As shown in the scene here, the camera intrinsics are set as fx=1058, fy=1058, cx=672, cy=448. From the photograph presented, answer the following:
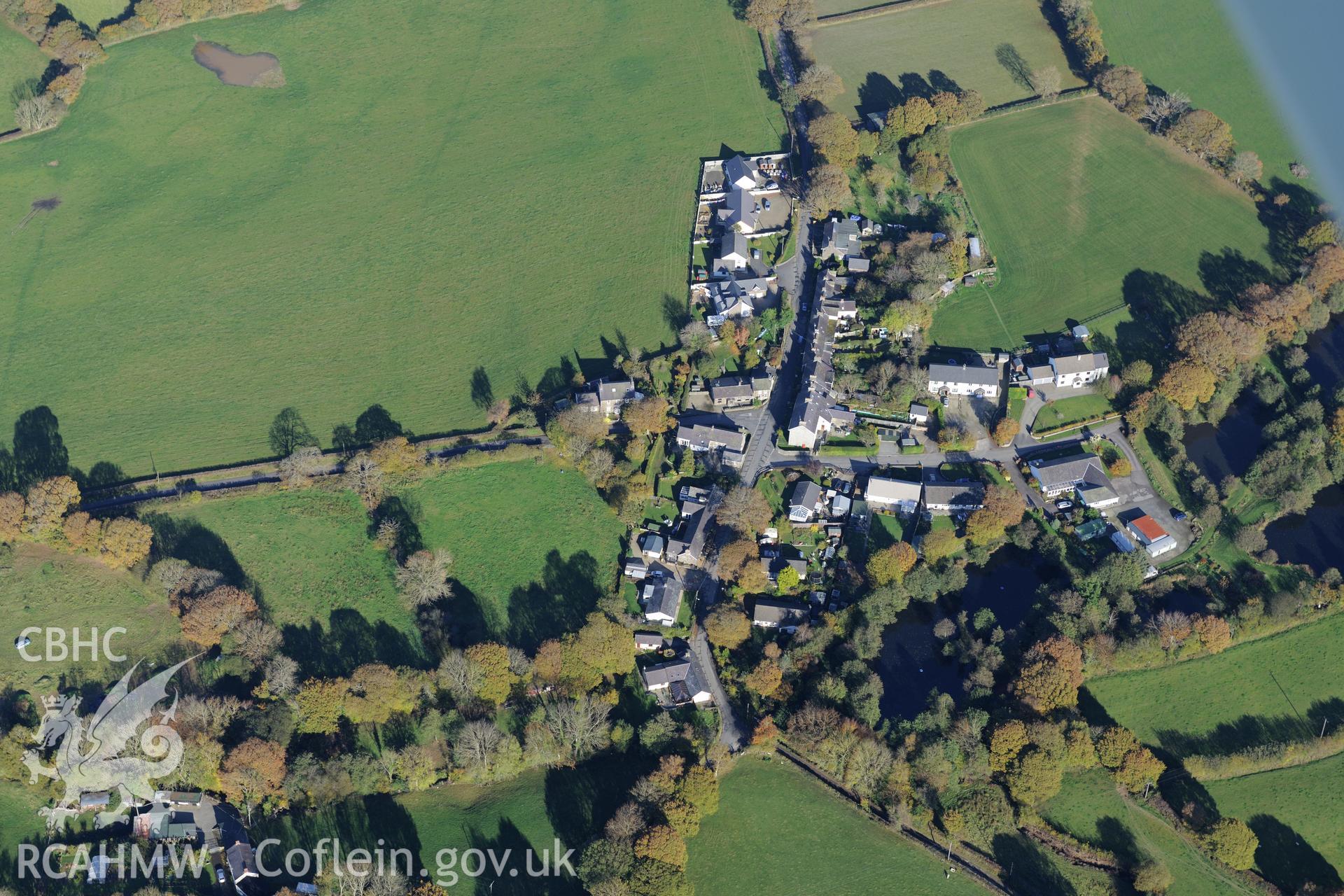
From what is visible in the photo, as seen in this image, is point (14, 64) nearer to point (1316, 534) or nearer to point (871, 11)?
point (871, 11)

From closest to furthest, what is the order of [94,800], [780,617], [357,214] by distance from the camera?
[94,800] < [780,617] < [357,214]

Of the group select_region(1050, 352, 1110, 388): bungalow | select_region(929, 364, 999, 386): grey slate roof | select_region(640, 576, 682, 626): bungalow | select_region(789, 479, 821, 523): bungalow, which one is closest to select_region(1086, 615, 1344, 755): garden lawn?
select_region(789, 479, 821, 523): bungalow

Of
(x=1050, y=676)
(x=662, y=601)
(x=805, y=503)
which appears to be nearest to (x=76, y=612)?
(x=662, y=601)

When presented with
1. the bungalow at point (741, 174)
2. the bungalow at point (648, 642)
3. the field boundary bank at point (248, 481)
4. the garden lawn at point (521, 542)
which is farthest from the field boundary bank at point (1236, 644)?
the bungalow at point (741, 174)

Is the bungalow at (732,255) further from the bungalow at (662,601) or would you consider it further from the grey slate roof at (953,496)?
the bungalow at (662,601)

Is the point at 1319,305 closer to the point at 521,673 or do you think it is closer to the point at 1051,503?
the point at 1051,503

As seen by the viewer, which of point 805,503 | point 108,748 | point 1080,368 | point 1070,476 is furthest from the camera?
point 1080,368
